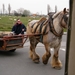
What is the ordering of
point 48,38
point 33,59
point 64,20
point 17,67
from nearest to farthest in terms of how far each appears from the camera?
1. point 64,20
2. point 48,38
3. point 17,67
4. point 33,59

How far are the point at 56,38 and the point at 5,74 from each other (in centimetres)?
186

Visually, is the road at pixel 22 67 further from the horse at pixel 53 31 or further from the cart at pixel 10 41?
the cart at pixel 10 41

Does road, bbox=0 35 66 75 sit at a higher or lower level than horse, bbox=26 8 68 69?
lower

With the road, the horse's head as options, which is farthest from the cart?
the horse's head

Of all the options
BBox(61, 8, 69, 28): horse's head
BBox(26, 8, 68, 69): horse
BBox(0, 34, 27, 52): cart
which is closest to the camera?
Answer: BBox(61, 8, 69, 28): horse's head

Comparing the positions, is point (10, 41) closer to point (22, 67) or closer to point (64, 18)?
point (22, 67)

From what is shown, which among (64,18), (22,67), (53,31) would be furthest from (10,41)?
(64,18)

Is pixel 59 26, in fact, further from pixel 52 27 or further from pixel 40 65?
pixel 40 65

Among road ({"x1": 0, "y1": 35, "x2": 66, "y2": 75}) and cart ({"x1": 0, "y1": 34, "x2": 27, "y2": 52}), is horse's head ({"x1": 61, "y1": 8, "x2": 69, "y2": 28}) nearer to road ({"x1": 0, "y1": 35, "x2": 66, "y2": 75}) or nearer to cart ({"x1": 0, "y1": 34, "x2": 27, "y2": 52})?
road ({"x1": 0, "y1": 35, "x2": 66, "y2": 75})

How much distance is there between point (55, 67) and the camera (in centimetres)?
640

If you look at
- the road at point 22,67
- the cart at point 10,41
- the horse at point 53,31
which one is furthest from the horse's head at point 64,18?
the cart at point 10,41

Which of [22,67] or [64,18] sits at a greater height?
[64,18]

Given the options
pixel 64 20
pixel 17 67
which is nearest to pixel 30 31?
pixel 17 67

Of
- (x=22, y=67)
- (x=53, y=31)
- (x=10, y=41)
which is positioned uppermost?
(x=53, y=31)
